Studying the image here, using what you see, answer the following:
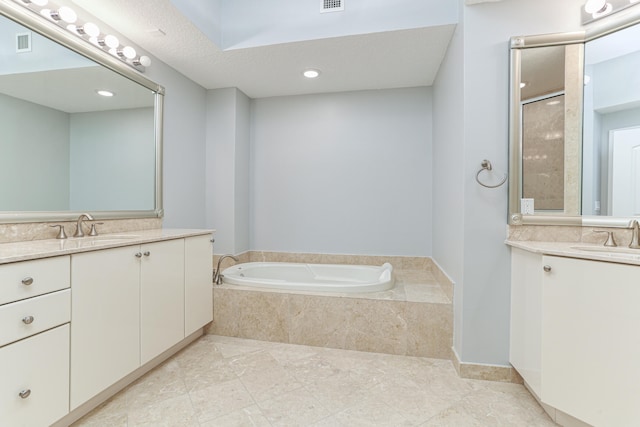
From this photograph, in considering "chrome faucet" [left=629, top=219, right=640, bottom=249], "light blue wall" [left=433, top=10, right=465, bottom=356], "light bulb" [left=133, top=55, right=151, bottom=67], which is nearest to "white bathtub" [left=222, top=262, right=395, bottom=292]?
"light blue wall" [left=433, top=10, right=465, bottom=356]

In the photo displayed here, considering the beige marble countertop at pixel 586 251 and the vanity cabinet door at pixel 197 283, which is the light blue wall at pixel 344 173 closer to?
the vanity cabinet door at pixel 197 283

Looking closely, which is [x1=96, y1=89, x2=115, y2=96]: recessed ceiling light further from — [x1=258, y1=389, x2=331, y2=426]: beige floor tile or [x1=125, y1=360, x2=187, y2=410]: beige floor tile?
[x1=258, y1=389, x2=331, y2=426]: beige floor tile

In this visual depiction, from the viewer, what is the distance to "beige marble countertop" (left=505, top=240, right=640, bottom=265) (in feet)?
4.00

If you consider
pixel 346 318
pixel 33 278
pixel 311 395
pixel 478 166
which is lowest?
pixel 311 395

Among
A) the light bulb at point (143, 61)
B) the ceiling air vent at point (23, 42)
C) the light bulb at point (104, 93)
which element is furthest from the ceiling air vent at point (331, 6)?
the ceiling air vent at point (23, 42)

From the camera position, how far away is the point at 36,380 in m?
1.16

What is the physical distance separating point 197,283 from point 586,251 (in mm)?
2262

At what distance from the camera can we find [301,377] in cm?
181

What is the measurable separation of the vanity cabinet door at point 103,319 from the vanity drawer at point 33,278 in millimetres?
47

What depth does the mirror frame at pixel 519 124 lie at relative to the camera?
64.4 inches

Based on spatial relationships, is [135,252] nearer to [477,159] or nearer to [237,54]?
[237,54]

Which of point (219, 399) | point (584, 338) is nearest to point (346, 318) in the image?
point (219, 399)

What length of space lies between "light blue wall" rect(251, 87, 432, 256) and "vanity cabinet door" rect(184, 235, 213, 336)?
1095mm

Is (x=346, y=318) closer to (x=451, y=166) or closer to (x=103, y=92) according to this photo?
(x=451, y=166)
